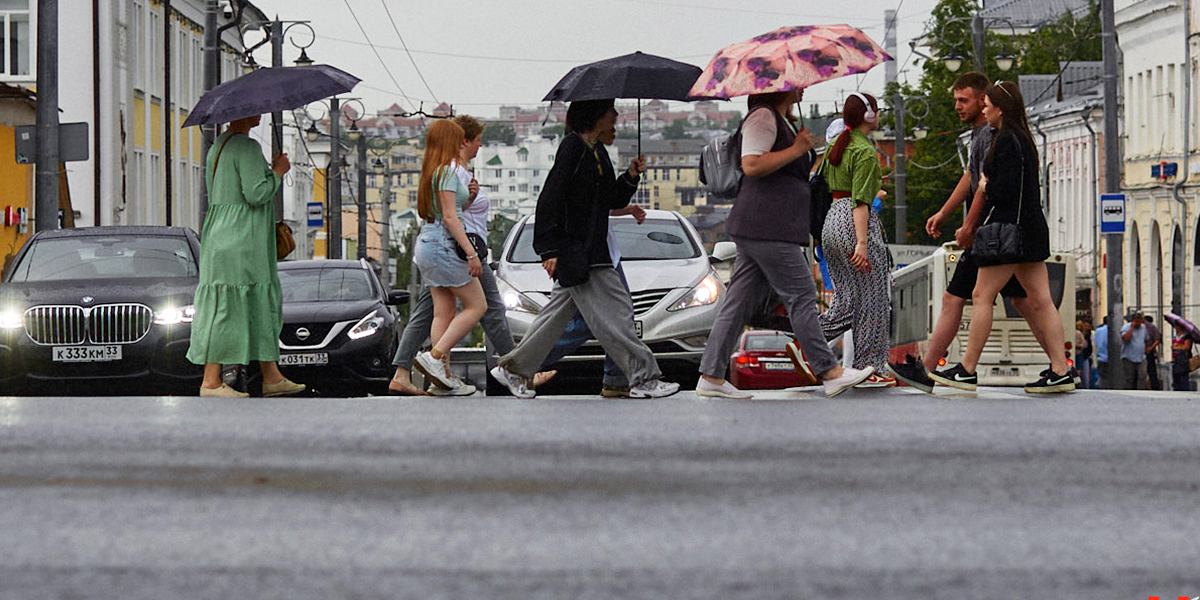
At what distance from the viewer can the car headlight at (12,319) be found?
16.0m

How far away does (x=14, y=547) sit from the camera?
6.54 metres

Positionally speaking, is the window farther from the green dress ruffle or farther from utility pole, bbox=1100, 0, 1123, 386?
the green dress ruffle

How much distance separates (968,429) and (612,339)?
8.81 feet

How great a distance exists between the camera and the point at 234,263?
12.7 m

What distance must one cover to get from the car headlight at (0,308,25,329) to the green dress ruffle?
12.2ft

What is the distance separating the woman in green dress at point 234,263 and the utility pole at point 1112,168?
77.9ft

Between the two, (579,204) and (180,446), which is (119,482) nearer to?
(180,446)

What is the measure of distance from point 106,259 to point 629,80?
253 inches

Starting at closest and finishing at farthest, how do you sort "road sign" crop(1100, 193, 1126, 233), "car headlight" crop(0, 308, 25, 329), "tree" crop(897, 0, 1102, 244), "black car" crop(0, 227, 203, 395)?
"black car" crop(0, 227, 203, 395), "car headlight" crop(0, 308, 25, 329), "road sign" crop(1100, 193, 1126, 233), "tree" crop(897, 0, 1102, 244)

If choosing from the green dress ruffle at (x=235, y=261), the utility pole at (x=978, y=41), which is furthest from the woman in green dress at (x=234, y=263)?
the utility pole at (x=978, y=41)

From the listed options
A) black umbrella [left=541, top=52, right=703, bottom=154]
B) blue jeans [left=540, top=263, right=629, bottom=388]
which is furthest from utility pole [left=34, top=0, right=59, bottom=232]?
blue jeans [left=540, top=263, right=629, bottom=388]

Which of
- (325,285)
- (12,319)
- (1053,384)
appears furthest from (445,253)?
(325,285)

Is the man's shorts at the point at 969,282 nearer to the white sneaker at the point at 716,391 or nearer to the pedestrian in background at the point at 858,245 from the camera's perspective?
the pedestrian in background at the point at 858,245

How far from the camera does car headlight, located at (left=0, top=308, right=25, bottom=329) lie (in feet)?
52.5
